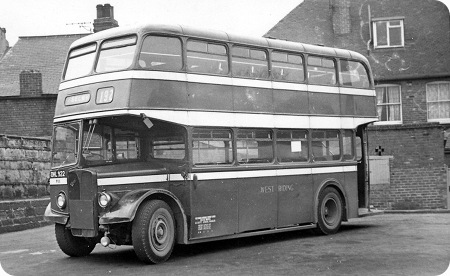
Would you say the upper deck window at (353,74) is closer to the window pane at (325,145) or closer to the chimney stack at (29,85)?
the window pane at (325,145)

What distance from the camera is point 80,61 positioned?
36.6 feet

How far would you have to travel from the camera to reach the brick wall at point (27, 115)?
26.1 m

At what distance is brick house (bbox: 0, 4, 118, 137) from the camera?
26.2m

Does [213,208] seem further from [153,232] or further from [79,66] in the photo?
[79,66]

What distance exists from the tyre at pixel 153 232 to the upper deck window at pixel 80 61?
8.36 ft

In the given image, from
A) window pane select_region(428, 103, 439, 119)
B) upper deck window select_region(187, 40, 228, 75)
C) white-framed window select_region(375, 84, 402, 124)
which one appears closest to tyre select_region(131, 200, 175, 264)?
upper deck window select_region(187, 40, 228, 75)

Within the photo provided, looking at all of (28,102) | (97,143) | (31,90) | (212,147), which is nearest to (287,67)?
(212,147)

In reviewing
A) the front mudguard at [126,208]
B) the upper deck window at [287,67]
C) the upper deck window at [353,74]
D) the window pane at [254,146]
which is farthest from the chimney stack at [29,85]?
the front mudguard at [126,208]

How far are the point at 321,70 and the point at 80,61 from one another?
202 inches

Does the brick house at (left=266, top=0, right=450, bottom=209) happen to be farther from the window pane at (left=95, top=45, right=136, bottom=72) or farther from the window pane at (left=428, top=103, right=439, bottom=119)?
the window pane at (left=95, top=45, right=136, bottom=72)

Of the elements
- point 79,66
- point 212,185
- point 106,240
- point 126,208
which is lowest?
point 106,240

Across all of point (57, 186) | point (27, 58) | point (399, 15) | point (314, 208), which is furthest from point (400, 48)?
point (57, 186)

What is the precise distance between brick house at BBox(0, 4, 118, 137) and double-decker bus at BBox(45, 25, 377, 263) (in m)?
15.2

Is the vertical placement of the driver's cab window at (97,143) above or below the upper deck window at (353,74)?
below
